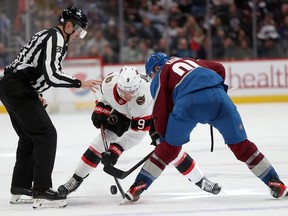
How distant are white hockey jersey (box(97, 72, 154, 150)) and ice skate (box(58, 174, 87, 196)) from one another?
1.10 ft

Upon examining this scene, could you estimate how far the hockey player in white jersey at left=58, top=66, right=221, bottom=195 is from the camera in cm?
511

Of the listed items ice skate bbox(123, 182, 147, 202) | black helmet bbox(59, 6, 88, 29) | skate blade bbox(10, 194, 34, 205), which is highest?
black helmet bbox(59, 6, 88, 29)

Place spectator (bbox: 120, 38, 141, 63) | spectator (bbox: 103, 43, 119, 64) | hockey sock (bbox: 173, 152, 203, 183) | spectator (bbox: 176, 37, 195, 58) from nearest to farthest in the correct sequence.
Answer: hockey sock (bbox: 173, 152, 203, 183), spectator (bbox: 103, 43, 119, 64), spectator (bbox: 120, 38, 141, 63), spectator (bbox: 176, 37, 195, 58)

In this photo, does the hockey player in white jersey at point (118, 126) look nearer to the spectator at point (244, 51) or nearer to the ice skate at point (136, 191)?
the ice skate at point (136, 191)

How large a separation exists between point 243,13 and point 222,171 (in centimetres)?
718

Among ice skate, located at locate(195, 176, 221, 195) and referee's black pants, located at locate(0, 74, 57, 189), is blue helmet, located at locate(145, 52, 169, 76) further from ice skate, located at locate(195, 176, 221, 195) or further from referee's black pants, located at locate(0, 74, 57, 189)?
ice skate, located at locate(195, 176, 221, 195)

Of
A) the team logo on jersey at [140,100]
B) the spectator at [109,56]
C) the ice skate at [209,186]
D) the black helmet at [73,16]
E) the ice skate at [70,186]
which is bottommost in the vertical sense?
the spectator at [109,56]

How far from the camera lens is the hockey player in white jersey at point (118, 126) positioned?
5113 millimetres

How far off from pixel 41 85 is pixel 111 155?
645 millimetres

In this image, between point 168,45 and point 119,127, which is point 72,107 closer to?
point 168,45

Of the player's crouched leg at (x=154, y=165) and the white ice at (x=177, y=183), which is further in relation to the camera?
the player's crouched leg at (x=154, y=165)

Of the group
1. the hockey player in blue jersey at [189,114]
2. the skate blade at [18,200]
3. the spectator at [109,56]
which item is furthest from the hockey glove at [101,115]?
the spectator at [109,56]

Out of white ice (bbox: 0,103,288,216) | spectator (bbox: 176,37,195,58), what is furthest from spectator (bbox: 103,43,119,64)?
white ice (bbox: 0,103,288,216)

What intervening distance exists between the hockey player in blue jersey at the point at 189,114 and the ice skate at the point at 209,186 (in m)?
0.37
